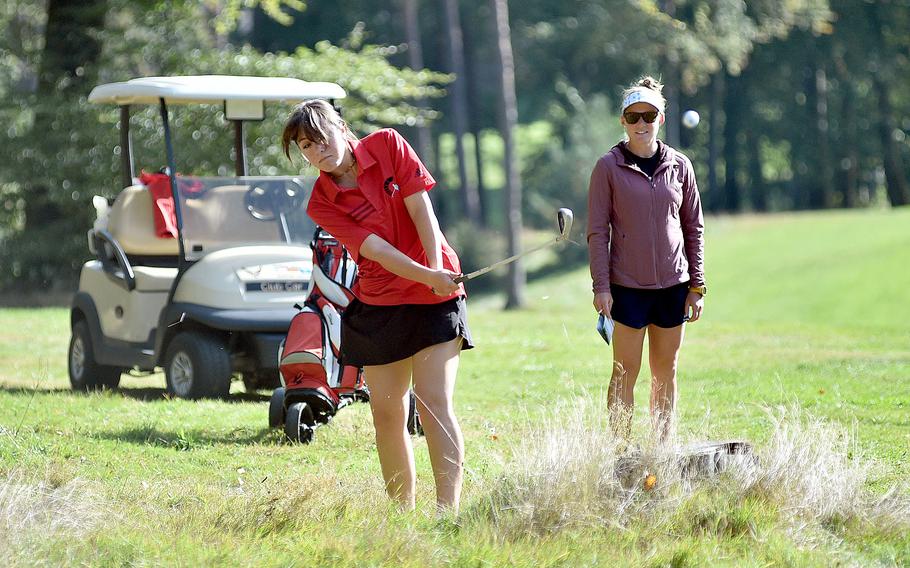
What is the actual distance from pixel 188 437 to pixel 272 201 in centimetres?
268

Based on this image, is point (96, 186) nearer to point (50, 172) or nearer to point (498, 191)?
point (50, 172)

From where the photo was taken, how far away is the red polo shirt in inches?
Answer: 179

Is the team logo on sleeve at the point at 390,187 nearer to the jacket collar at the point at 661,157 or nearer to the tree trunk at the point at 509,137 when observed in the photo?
the jacket collar at the point at 661,157

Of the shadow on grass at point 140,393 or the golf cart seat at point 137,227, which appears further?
the golf cart seat at point 137,227

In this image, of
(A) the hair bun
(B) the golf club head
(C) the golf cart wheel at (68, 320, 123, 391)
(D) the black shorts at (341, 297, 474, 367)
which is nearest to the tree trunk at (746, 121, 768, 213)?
(C) the golf cart wheel at (68, 320, 123, 391)

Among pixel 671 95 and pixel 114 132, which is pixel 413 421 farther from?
pixel 671 95

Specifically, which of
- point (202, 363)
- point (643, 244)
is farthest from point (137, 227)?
point (643, 244)

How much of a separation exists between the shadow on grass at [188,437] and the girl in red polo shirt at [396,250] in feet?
8.09

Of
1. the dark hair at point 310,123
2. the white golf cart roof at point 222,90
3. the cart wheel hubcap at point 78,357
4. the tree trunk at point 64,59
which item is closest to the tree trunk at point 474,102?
the tree trunk at point 64,59

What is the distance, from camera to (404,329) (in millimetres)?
4586

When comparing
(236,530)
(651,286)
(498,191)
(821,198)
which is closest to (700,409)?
(651,286)

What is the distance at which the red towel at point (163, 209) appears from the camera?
30.7 feet

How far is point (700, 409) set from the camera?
7.48 m

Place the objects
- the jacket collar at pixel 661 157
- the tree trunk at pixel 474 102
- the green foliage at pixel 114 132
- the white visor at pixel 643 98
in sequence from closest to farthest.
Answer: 1. the white visor at pixel 643 98
2. the jacket collar at pixel 661 157
3. the green foliage at pixel 114 132
4. the tree trunk at pixel 474 102
